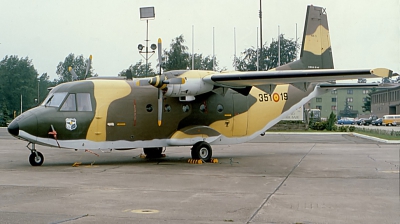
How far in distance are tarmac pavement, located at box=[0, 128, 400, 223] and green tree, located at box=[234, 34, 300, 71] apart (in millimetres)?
38045

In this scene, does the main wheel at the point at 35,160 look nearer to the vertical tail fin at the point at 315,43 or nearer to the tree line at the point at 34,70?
the vertical tail fin at the point at 315,43

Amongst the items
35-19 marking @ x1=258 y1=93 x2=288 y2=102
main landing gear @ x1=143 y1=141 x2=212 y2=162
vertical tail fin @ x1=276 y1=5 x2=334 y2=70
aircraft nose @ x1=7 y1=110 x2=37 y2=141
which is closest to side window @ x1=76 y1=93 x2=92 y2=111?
aircraft nose @ x1=7 y1=110 x2=37 y2=141

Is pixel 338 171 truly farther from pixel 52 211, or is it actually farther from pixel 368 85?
pixel 52 211

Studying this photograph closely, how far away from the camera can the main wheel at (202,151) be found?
Answer: 1814 centimetres

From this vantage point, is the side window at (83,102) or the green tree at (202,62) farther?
the green tree at (202,62)

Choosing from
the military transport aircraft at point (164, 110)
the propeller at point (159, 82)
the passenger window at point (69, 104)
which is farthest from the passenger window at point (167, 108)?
the passenger window at point (69, 104)

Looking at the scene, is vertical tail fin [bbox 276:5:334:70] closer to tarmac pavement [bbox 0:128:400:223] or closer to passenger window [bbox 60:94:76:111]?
tarmac pavement [bbox 0:128:400:223]

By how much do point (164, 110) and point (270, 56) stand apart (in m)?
42.2

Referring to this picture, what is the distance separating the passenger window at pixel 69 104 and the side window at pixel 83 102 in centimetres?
17

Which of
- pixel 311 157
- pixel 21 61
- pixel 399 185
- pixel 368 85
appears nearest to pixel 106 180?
pixel 399 185

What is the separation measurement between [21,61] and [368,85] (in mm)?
61370

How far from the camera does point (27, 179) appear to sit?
43.6 ft

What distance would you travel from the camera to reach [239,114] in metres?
19.4

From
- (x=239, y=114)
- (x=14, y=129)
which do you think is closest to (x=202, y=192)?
(x=14, y=129)
